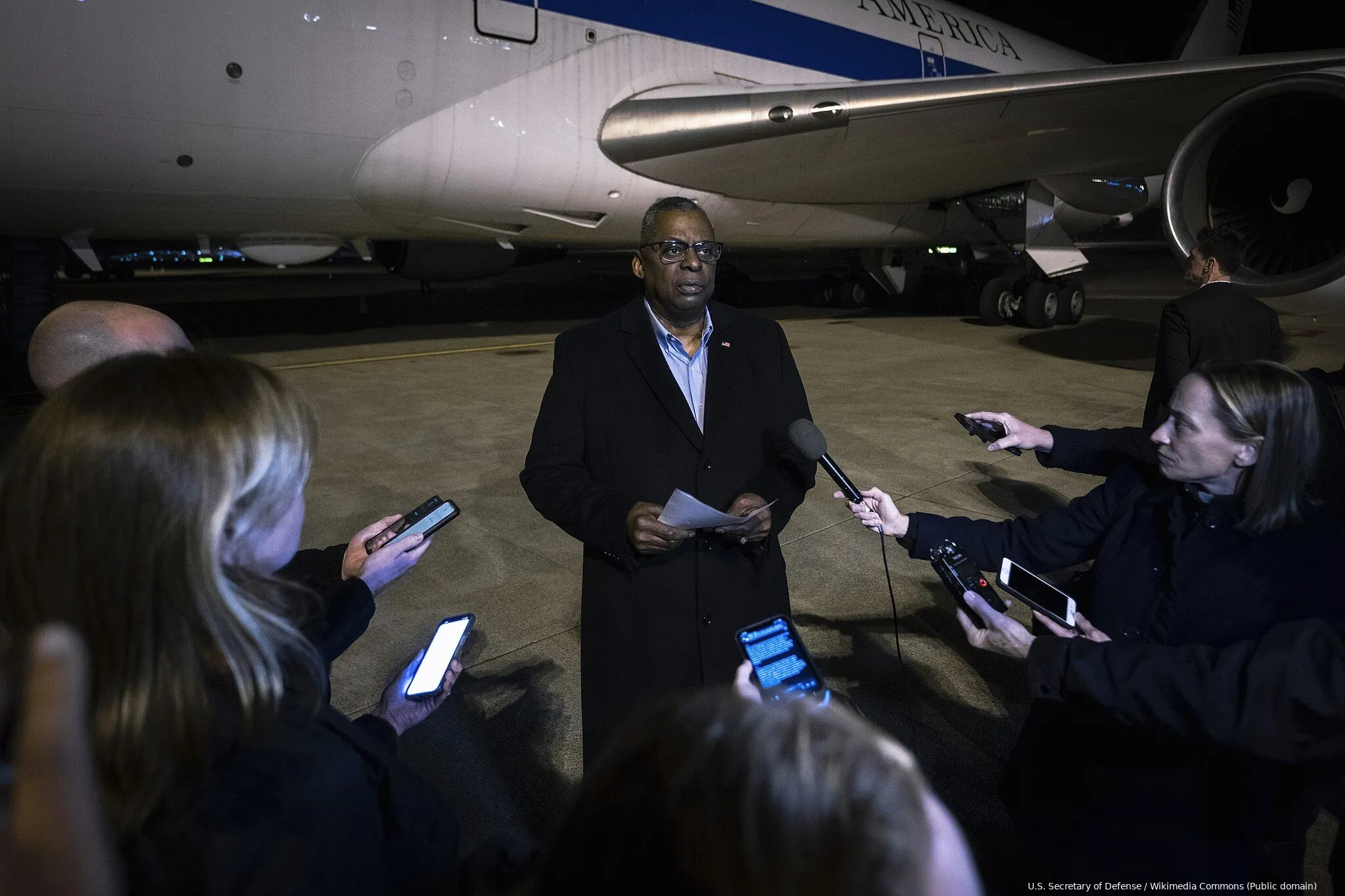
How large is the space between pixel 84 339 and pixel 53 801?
4.68ft

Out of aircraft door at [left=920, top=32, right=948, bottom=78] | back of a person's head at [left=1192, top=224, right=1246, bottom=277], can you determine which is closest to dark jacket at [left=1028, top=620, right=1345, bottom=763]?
back of a person's head at [left=1192, top=224, right=1246, bottom=277]

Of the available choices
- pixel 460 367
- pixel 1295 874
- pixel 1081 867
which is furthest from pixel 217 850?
pixel 460 367

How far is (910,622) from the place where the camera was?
3.47 metres

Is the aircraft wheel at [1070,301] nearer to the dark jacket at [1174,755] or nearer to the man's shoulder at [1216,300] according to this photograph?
the man's shoulder at [1216,300]

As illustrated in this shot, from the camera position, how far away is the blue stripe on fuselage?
24.5ft

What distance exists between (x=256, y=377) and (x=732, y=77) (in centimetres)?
828

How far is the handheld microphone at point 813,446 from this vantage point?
196 cm

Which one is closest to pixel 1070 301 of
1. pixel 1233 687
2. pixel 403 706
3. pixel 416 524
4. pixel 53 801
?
pixel 1233 687

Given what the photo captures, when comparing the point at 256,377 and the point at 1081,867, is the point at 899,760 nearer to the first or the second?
the point at 256,377

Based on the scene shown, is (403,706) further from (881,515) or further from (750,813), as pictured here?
(881,515)

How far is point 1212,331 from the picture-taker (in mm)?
3713

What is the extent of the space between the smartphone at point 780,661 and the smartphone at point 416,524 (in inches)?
30.7

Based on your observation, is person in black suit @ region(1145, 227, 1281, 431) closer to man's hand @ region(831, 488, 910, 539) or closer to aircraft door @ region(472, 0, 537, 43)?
man's hand @ region(831, 488, 910, 539)

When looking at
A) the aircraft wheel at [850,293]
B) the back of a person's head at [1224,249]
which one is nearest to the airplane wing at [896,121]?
the back of a person's head at [1224,249]
